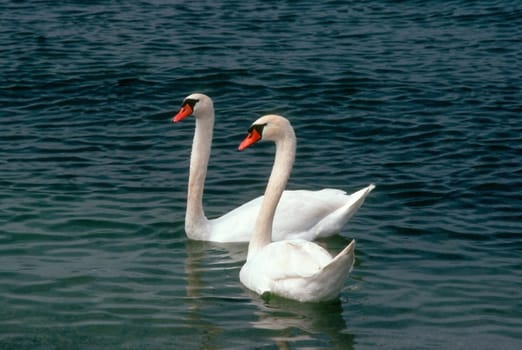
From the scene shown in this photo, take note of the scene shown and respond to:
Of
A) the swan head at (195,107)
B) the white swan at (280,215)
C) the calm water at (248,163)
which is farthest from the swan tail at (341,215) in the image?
the swan head at (195,107)

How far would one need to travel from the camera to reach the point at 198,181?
13.2 meters

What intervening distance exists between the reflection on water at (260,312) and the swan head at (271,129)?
1.21m

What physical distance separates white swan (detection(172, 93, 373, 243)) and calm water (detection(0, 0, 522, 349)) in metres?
0.19

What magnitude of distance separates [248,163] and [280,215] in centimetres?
267

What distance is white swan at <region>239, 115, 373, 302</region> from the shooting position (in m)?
10.4

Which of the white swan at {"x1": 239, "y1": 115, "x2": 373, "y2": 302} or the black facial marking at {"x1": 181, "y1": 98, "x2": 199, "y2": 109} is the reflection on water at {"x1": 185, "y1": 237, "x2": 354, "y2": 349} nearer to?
the white swan at {"x1": 239, "y1": 115, "x2": 373, "y2": 302}

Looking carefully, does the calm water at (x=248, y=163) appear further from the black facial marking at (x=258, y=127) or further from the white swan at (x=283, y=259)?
the black facial marking at (x=258, y=127)

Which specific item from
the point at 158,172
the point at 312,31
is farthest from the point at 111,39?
the point at 158,172

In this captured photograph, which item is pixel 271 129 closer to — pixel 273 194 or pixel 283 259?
pixel 273 194

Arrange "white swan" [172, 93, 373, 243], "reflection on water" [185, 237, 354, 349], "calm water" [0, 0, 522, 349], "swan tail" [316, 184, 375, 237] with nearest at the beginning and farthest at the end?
"reflection on water" [185, 237, 354, 349] < "calm water" [0, 0, 522, 349] < "swan tail" [316, 184, 375, 237] < "white swan" [172, 93, 373, 243]

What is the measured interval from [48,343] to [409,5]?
15367mm

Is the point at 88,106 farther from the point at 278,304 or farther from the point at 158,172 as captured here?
the point at 278,304

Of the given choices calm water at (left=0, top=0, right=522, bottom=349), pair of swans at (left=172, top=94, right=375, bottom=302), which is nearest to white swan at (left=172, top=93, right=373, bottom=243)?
pair of swans at (left=172, top=94, right=375, bottom=302)

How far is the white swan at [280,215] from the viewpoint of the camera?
42.0ft
